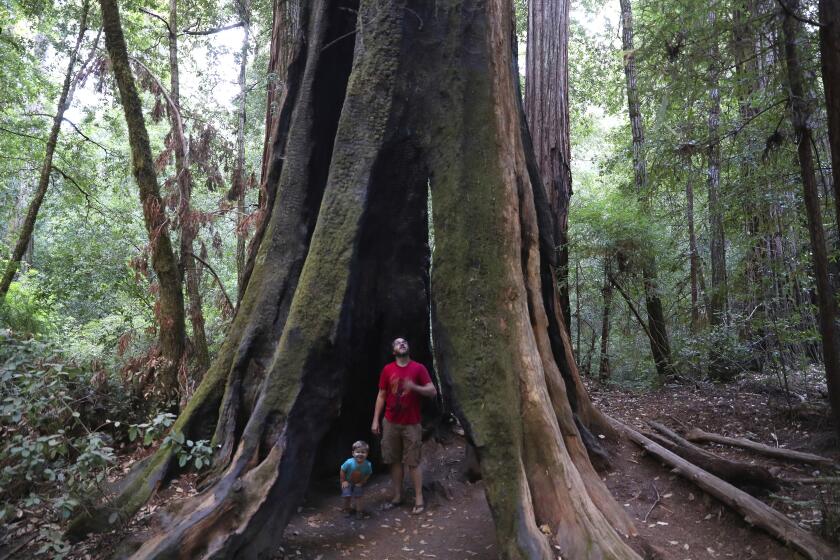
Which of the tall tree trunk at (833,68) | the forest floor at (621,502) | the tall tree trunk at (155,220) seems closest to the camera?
the forest floor at (621,502)

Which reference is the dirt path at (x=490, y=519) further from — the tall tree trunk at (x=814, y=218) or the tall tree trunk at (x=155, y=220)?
the tall tree trunk at (x=155, y=220)

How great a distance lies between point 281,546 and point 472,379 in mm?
2023

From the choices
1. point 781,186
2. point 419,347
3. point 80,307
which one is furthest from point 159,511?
point 80,307

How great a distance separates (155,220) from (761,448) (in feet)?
24.0

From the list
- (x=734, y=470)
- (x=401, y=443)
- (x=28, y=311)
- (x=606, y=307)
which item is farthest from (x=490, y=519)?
(x=28, y=311)

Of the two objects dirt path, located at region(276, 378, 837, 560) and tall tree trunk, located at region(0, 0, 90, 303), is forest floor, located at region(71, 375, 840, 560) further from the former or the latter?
tall tree trunk, located at region(0, 0, 90, 303)

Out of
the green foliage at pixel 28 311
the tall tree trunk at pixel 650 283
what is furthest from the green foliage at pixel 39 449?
the tall tree trunk at pixel 650 283

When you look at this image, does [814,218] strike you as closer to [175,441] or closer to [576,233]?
[576,233]

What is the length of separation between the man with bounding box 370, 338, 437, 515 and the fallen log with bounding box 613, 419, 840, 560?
8.19ft

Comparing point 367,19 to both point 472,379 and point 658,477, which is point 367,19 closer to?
point 472,379

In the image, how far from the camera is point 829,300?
5.60 metres

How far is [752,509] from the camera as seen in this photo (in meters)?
4.50

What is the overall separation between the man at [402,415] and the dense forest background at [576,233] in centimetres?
168

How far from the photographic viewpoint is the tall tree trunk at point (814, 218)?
5.63 meters
